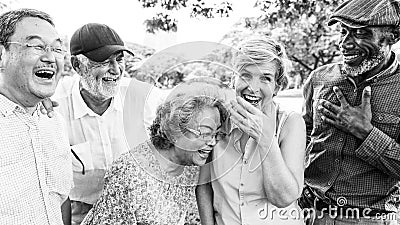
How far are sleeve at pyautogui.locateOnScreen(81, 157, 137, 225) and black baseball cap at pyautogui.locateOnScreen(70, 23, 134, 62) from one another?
0.81 metres

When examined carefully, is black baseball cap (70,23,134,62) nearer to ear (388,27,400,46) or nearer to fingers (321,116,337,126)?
fingers (321,116,337,126)

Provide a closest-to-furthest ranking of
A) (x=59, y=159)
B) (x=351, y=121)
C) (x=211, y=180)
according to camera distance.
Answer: (x=59, y=159), (x=211, y=180), (x=351, y=121)

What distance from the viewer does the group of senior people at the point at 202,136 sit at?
1.93m

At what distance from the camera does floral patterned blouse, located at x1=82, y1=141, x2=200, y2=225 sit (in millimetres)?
2086

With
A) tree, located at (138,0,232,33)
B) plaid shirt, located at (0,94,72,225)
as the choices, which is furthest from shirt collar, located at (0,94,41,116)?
tree, located at (138,0,232,33)

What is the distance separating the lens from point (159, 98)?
2229 mm

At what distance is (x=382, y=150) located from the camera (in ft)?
8.07

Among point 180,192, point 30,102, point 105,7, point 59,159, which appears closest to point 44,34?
point 30,102

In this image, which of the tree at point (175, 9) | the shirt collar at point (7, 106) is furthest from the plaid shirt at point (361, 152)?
the tree at point (175, 9)

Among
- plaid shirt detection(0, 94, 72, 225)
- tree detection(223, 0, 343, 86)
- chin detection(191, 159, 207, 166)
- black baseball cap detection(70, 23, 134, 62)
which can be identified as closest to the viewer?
plaid shirt detection(0, 94, 72, 225)

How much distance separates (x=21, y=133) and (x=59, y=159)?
254mm

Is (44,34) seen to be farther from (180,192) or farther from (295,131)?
(295,131)

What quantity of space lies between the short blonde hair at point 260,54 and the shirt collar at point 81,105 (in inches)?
33.9

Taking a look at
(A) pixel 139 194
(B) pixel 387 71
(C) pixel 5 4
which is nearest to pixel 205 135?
(A) pixel 139 194
